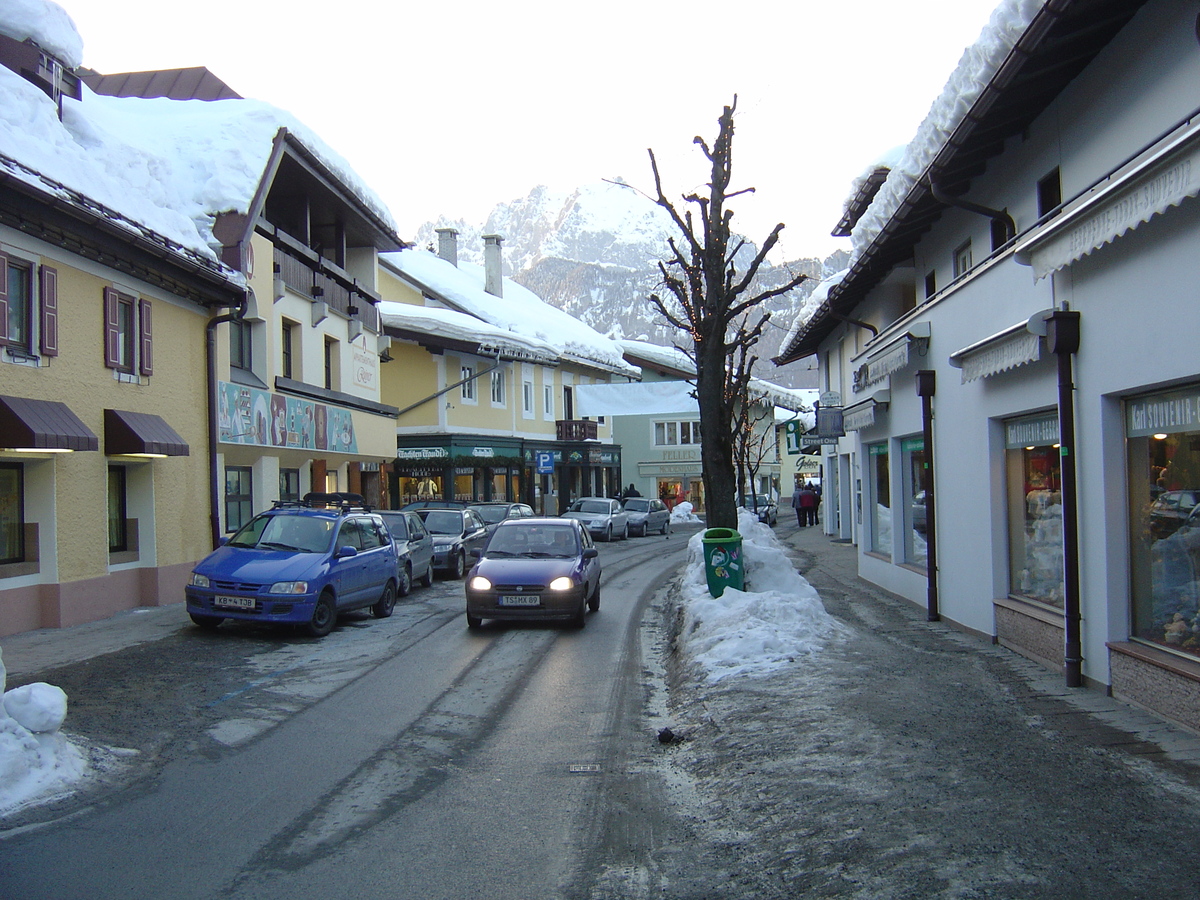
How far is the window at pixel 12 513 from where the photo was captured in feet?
40.9

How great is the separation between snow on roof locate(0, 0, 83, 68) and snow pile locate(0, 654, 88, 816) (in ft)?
41.9

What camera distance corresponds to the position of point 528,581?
1329cm

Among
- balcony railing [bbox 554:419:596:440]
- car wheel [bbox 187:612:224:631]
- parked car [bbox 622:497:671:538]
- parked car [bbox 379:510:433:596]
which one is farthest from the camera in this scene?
balcony railing [bbox 554:419:596:440]

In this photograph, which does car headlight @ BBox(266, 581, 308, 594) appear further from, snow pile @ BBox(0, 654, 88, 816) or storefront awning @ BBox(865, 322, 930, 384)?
storefront awning @ BBox(865, 322, 930, 384)

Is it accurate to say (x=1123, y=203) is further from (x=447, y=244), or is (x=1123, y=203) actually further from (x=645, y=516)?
(x=447, y=244)

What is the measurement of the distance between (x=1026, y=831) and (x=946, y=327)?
27.7ft

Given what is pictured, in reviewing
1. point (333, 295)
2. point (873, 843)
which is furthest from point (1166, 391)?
point (333, 295)

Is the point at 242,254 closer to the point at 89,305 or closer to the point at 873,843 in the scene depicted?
the point at 89,305

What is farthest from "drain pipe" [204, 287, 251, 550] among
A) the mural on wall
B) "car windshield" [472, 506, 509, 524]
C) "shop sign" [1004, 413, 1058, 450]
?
"shop sign" [1004, 413, 1058, 450]

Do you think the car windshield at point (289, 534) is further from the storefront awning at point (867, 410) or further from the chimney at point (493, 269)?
the chimney at point (493, 269)

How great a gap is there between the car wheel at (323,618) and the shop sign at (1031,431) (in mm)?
8453

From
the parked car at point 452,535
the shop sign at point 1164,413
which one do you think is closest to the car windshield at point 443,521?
the parked car at point 452,535

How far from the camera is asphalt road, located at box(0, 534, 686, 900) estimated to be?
4.73 m

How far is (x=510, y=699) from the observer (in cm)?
900
